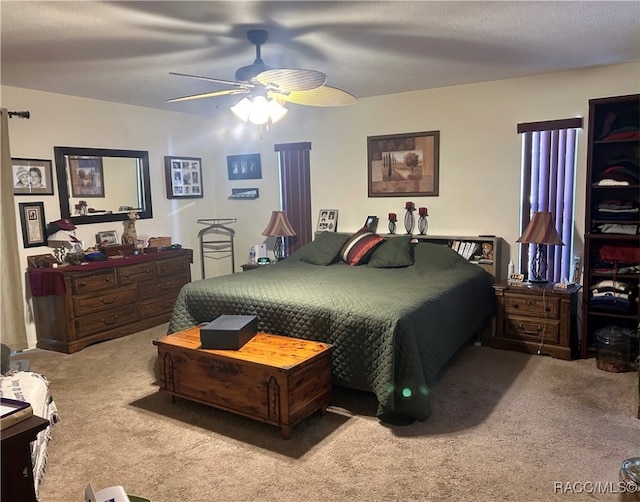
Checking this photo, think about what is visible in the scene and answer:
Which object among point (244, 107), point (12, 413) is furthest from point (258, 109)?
point (12, 413)

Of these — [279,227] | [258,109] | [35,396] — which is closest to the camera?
[35,396]

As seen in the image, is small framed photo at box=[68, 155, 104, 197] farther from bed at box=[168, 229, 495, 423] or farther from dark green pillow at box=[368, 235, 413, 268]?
dark green pillow at box=[368, 235, 413, 268]

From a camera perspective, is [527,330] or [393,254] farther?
[393,254]

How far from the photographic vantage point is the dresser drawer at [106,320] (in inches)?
173

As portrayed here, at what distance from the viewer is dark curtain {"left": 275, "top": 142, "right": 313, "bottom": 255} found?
18.3 feet

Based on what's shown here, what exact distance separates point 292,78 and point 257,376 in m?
1.63

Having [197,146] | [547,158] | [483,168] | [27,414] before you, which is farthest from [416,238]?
[27,414]

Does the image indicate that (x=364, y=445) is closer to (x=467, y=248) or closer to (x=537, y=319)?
(x=537, y=319)

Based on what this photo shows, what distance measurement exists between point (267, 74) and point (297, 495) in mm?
2075

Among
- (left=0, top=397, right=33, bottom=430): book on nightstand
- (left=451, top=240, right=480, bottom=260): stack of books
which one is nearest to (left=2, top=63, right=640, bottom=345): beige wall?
(left=451, top=240, right=480, bottom=260): stack of books

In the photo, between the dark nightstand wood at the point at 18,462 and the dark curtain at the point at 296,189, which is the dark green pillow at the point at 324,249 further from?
the dark nightstand wood at the point at 18,462

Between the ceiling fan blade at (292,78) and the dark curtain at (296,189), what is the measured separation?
8.99ft

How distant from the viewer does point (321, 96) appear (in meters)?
3.22

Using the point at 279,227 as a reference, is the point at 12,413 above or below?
below
